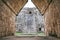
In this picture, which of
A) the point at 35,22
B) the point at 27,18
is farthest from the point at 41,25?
the point at 27,18

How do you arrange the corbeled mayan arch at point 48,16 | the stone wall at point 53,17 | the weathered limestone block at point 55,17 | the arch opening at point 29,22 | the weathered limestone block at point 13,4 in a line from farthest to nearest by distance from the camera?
the arch opening at point 29,22 → the weathered limestone block at point 13,4 → the corbeled mayan arch at point 48,16 → the stone wall at point 53,17 → the weathered limestone block at point 55,17

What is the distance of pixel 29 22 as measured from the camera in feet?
59.5

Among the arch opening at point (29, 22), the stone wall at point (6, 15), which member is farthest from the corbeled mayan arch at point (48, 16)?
the arch opening at point (29, 22)

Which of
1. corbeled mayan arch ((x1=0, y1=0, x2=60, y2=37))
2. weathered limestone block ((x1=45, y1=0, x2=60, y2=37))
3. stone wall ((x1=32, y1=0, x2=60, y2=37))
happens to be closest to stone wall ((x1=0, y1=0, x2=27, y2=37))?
corbeled mayan arch ((x1=0, y1=0, x2=60, y2=37))

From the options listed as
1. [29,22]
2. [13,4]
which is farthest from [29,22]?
[13,4]

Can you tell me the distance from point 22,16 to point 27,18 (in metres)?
0.73

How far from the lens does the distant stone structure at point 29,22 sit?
708 inches

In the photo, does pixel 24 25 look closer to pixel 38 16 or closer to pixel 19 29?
pixel 19 29

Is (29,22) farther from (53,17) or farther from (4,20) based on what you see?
(53,17)

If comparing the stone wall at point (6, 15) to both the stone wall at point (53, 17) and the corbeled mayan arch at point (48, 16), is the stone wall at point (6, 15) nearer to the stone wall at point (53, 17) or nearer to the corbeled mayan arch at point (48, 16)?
the corbeled mayan arch at point (48, 16)

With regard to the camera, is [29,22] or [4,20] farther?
[29,22]

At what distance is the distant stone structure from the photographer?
18.0 metres

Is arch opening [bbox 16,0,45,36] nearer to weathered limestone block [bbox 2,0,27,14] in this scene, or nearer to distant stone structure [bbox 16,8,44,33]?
distant stone structure [bbox 16,8,44,33]

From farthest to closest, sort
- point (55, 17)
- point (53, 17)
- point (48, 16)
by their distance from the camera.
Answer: point (48, 16) → point (53, 17) → point (55, 17)
